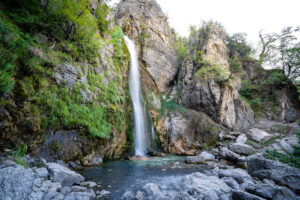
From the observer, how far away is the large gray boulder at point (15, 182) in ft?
7.38

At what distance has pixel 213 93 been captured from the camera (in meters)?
12.7

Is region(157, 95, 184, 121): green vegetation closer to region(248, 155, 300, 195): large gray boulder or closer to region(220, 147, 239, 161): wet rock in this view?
region(220, 147, 239, 161): wet rock

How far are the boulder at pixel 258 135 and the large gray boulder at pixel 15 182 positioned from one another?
13.7 m

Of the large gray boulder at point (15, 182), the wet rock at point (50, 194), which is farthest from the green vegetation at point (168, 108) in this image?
the large gray boulder at point (15, 182)

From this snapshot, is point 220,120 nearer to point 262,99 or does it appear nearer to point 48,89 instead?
point 262,99

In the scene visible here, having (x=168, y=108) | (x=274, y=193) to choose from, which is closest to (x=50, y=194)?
(x=274, y=193)

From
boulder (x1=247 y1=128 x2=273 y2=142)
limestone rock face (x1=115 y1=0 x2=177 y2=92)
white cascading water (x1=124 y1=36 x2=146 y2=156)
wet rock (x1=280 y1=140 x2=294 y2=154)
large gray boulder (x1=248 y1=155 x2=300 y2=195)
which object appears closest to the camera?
large gray boulder (x1=248 y1=155 x2=300 y2=195)

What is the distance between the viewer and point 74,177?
369 centimetres

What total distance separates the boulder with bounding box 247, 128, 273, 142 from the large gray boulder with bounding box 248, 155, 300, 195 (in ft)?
21.1

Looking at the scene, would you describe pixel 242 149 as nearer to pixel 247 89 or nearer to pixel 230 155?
pixel 230 155

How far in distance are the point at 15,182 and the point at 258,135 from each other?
1452 centimetres

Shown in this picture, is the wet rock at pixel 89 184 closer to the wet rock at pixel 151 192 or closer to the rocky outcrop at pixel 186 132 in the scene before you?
the wet rock at pixel 151 192

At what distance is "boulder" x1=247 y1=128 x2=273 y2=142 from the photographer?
1049 cm

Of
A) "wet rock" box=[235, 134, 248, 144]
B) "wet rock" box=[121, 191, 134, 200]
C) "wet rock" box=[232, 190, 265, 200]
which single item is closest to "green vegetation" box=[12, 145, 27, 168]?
"wet rock" box=[121, 191, 134, 200]
